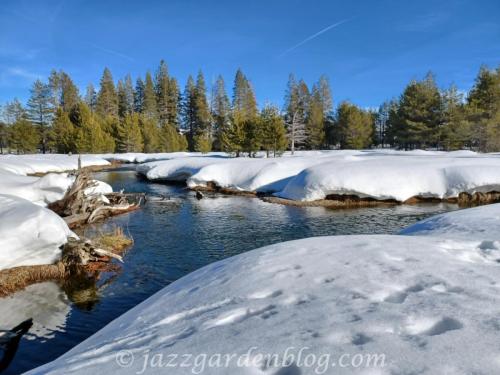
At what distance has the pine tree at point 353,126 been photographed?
6431cm

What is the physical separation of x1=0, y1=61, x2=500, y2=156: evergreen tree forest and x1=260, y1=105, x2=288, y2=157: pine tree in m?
0.15

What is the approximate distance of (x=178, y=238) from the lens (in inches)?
620

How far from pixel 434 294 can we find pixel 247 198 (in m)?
24.2

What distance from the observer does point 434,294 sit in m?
3.89

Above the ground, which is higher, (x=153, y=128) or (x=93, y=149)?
(x=153, y=128)

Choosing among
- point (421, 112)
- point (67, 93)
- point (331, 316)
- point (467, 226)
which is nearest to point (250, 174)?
point (467, 226)

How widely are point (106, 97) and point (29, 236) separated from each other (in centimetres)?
8834

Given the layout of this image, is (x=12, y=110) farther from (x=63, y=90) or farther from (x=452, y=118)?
(x=452, y=118)

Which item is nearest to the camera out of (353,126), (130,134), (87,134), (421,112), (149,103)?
(421,112)

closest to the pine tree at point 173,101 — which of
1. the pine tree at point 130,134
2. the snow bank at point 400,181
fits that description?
the pine tree at point 130,134

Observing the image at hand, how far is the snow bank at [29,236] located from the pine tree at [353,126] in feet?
198

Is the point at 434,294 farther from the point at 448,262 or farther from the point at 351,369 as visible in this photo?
the point at 351,369

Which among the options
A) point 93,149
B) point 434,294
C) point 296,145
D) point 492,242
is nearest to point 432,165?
point 492,242

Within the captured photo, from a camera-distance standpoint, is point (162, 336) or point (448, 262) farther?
point (448, 262)
